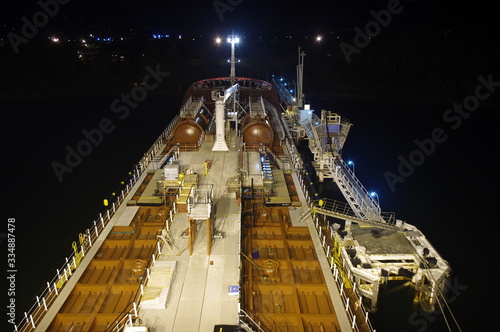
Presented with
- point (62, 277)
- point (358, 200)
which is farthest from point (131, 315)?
point (358, 200)

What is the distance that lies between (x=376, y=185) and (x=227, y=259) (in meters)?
23.6

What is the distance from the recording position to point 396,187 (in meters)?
35.7

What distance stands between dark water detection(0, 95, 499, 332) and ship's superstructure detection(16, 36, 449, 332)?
2.20 metres

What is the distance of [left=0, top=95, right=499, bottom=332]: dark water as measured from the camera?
21625 mm

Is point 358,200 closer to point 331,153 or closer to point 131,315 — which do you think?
point 331,153

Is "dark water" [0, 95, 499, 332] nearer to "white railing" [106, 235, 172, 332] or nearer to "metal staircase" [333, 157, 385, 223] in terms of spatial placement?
"metal staircase" [333, 157, 385, 223]

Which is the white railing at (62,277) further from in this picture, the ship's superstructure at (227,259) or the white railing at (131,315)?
the white railing at (131,315)

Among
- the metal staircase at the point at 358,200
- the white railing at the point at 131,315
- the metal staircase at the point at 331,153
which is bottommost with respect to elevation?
the white railing at the point at 131,315

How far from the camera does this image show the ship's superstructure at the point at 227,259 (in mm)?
14148

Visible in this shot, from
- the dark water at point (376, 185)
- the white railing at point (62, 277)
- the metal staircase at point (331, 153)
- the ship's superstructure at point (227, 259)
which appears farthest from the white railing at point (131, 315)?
the metal staircase at point (331, 153)

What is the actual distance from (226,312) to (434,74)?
3580 inches

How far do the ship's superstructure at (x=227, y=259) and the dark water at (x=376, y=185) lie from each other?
2196 mm

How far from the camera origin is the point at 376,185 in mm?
35969

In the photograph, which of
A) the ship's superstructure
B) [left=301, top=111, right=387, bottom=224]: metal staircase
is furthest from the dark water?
[left=301, top=111, right=387, bottom=224]: metal staircase
